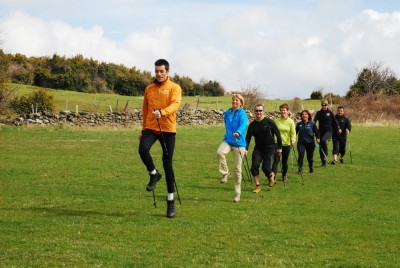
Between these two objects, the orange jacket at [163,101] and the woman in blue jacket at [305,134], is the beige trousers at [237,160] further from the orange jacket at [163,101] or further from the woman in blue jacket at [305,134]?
the woman in blue jacket at [305,134]

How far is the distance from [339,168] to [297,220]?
12.6 m

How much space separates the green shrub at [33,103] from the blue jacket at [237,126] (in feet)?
149

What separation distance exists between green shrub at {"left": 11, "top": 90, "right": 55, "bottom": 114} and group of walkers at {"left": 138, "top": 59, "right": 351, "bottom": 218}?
39.6 m

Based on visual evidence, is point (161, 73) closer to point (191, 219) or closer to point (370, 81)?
point (191, 219)

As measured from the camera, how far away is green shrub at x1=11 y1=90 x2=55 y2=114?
58.0 meters

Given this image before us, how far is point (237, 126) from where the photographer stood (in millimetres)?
14594

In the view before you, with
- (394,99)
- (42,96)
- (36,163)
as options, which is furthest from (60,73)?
(36,163)

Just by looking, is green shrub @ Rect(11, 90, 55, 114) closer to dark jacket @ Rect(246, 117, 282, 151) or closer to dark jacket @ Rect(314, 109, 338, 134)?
dark jacket @ Rect(314, 109, 338, 134)

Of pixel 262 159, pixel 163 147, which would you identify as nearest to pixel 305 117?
pixel 262 159

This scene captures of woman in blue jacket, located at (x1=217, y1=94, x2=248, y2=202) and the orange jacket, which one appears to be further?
woman in blue jacket, located at (x1=217, y1=94, x2=248, y2=202)

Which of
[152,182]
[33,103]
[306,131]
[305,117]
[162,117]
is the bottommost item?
[152,182]

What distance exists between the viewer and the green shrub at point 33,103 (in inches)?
2283

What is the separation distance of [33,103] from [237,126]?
157ft

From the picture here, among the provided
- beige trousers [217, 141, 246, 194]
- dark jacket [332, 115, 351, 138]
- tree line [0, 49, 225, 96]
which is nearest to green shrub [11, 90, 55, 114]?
tree line [0, 49, 225, 96]
